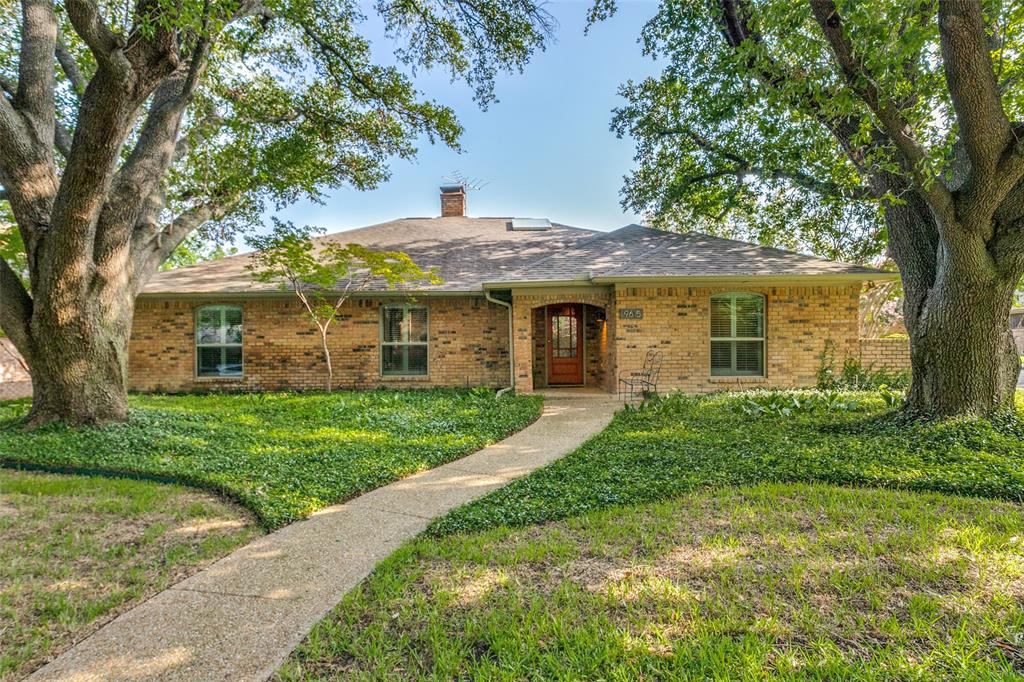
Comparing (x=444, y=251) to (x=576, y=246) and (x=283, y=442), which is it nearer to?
(x=576, y=246)

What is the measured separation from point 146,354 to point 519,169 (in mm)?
11577

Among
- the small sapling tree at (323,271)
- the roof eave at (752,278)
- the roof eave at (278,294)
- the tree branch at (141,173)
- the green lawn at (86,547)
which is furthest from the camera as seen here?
the roof eave at (278,294)

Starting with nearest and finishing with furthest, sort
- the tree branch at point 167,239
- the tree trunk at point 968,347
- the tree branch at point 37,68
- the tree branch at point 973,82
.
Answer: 1. the tree branch at point 973,82
2. the tree trunk at point 968,347
3. the tree branch at point 37,68
4. the tree branch at point 167,239

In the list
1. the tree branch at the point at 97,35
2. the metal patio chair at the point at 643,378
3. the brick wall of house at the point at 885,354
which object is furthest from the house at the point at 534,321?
the tree branch at the point at 97,35

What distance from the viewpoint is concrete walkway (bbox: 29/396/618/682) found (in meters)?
2.24

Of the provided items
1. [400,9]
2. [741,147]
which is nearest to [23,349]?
[400,9]

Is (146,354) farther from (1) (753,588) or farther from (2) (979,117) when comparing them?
(2) (979,117)

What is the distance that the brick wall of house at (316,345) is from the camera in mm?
11367

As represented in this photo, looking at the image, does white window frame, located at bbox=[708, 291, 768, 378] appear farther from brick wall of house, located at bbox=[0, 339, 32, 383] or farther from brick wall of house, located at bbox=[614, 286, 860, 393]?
brick wall of house, located at bbox=[0, 339, 32, 383]

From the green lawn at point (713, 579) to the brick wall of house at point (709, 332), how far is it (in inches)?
201

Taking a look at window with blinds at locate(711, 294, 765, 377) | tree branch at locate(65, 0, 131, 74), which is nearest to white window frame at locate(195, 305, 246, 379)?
tree branch at locate(65, 0, 131, 74)

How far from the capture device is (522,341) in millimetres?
10500

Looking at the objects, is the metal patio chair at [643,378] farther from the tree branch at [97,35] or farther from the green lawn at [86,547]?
the tree branch at [97,35]

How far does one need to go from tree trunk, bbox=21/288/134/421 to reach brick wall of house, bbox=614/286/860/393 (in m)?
8.69
